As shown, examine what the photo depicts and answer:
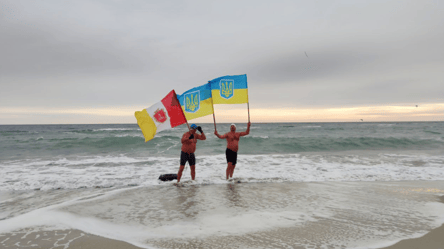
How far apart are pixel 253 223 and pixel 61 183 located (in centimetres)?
736

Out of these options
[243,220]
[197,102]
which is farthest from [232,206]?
[197,102]

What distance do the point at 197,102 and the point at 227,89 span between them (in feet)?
3.29

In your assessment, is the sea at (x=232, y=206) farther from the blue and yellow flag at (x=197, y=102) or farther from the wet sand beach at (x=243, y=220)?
the blue and yellow flag at (x=197, y=102)

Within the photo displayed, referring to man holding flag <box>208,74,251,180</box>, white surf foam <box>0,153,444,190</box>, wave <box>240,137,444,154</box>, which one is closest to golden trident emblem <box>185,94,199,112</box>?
man holding flag <box>208,74,251,180</box>

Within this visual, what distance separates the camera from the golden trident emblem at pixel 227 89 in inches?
309

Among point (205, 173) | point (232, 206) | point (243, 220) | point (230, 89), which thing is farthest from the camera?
point (205, 173)

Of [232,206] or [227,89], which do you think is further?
[227,89]

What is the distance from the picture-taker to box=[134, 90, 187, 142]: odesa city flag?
781cm

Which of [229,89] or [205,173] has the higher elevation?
[229,89]

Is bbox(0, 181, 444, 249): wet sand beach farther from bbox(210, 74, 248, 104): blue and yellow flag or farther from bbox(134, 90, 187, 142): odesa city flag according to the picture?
bbox(210, 74, 248, 104): blue and yellow flag

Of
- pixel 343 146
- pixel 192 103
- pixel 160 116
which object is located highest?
pixel 192 103

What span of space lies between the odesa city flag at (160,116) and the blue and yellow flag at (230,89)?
1.21m

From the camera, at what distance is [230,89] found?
25.8 ft

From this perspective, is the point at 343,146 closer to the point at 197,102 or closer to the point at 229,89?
the point at 229,89
